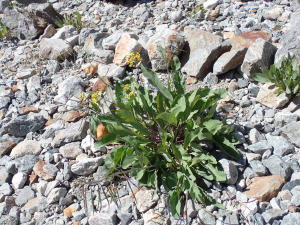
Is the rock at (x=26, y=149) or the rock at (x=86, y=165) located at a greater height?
the rock at (x=86, y=165)

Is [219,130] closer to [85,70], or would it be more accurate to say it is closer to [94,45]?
[85,70]

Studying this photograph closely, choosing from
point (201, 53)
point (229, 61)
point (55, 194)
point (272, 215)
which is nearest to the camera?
point (272, 215)

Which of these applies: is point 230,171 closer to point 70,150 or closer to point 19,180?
point 70,150

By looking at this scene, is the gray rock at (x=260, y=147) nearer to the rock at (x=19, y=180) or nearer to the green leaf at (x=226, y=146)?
the green leaf at (x=226, y=146)

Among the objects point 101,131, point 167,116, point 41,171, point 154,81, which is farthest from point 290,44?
point 41,171

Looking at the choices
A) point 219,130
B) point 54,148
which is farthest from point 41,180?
point 219,130

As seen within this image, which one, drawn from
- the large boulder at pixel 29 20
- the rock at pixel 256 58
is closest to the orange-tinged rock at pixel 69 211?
the rock at pixel 256 58
